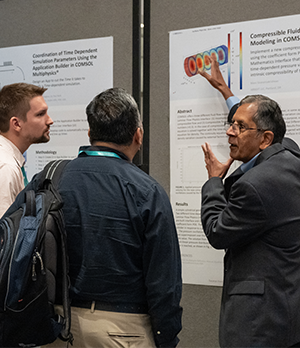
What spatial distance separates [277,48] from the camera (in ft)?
6.73

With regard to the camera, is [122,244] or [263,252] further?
[263,252]

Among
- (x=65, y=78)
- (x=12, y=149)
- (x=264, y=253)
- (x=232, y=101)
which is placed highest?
(x=65, y=78)

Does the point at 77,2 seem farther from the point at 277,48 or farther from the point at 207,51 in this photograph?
the point at 277,48

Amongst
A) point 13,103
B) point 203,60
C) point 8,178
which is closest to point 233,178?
point 203,60

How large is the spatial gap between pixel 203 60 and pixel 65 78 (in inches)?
34.1

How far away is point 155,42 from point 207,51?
12.2 inches

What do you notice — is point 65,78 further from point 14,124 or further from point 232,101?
point 232,101

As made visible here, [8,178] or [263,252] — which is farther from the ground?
[8,178]

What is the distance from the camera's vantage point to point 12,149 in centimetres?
185

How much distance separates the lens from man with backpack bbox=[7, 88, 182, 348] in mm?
1311

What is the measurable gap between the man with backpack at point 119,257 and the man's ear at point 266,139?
54cm

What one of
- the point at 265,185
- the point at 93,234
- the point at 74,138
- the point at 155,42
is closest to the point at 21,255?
the point at 93,234

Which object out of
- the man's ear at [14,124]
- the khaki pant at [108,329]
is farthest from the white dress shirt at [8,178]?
the khaki pant at [108,329]

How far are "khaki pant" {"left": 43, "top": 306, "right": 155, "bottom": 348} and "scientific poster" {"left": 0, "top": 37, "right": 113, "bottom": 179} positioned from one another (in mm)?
1308
